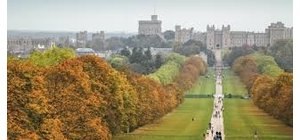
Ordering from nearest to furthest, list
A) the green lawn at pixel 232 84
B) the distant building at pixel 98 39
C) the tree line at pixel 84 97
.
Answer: the tree line at pixel 84 97, the green lawn at pixel 232 84, the distant building at pixel 98 39

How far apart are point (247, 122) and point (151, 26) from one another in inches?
58.6

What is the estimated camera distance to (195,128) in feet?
24.1

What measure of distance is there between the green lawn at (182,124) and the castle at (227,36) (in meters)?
0.66

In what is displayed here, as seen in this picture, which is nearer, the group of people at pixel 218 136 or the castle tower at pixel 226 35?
the group of people at pixel 218 136

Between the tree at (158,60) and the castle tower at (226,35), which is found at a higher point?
the castle tower at (226,35)

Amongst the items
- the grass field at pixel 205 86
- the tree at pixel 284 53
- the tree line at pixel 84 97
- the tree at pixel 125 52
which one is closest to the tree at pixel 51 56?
the tree line at pixel 84 97

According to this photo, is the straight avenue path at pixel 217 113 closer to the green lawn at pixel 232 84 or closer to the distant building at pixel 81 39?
the green lawn at pixel 232 84

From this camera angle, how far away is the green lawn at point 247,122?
7.04 meters

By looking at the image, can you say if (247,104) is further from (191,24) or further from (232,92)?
(191,24)

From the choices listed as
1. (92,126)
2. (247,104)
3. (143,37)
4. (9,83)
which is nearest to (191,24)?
(143,37)

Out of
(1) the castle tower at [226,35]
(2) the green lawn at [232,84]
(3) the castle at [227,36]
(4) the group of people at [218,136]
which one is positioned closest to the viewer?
(4) the group of people at [218,136]

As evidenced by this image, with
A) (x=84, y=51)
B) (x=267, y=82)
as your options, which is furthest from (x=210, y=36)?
(x=84, y=51)

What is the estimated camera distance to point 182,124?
24.2 feet
